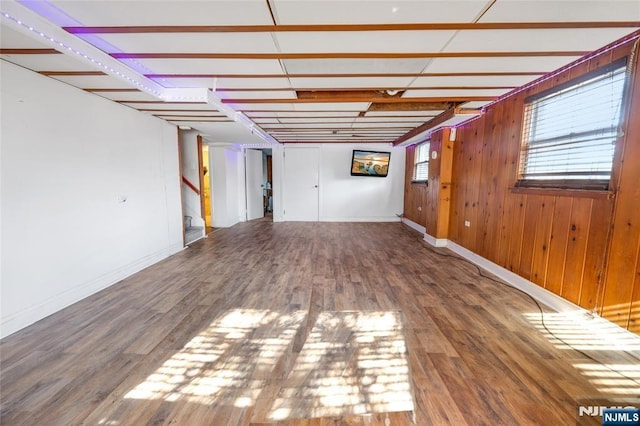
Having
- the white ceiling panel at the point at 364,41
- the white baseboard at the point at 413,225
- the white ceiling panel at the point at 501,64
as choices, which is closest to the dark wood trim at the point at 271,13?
the white ceiling panel at the point at 364,41

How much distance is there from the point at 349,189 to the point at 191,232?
4.29 metres

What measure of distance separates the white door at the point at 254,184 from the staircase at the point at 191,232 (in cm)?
221

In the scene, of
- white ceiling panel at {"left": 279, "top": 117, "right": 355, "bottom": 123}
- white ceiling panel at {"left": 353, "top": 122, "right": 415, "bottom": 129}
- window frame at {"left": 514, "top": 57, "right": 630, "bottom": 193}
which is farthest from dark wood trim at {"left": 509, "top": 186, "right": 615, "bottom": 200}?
white ceiling panel at {"left": 279, "top": 117, "right": 355, "bottom": 123}

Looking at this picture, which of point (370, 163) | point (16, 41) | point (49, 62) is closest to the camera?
point (16, 41)

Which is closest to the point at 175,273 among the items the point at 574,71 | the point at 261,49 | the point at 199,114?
the point at 199,114

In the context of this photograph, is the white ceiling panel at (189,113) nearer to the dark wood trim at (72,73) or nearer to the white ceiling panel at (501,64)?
the dark wood trim at (72,73)

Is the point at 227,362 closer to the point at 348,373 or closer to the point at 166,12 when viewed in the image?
the point at 348,373

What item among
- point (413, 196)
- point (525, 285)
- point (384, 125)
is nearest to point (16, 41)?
point (384, 125)

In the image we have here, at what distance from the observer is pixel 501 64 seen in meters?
2.25

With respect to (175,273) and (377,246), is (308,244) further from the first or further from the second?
(175,273)

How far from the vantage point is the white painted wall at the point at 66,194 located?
2057 mm

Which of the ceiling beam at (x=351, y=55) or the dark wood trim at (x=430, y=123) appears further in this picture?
the dark wood trim at (x=430, y=123)

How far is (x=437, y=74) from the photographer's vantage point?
248 cm

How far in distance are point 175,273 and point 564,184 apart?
4.41m
